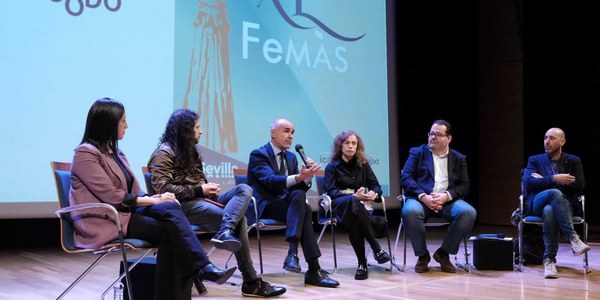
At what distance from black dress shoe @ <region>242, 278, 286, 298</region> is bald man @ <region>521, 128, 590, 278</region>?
1902 millimetres

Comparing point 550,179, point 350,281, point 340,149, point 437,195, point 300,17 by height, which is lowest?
point 350,281

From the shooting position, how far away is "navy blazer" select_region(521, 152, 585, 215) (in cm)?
468

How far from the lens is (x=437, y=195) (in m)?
4.52

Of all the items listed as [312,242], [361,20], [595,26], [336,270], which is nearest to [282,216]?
[312,242]

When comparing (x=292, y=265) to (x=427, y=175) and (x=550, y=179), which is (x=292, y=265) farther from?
(x=550, y=179)

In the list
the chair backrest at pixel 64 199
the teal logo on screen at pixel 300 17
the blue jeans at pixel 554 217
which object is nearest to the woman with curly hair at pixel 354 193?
the blue jeans at pixel 554 217

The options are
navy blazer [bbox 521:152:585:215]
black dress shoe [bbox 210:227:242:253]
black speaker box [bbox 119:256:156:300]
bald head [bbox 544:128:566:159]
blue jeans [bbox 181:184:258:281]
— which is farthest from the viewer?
bald head [bbox 544:128:566:159]

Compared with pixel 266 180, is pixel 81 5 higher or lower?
higher

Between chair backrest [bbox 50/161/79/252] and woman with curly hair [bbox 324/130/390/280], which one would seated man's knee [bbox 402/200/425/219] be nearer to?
woman with curly hair [bbox 324/130/390/280]

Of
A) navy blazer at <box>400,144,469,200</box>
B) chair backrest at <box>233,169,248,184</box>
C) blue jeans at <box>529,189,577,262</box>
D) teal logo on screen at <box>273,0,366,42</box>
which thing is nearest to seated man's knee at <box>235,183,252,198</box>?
chair backrest at <box>233,169,248,184</box>

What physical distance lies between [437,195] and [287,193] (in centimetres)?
111

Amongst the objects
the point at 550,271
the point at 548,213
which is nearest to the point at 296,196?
the point at 550,271

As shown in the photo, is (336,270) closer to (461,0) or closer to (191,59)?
(191,59)

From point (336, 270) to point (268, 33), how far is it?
259cm
